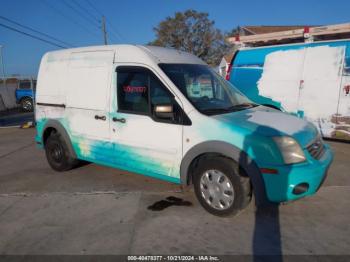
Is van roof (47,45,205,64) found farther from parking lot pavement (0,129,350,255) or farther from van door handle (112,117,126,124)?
parking lot pavement (0,129,350,255)

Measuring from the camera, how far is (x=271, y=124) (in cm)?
347

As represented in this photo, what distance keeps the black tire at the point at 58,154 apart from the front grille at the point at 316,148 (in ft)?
12.6

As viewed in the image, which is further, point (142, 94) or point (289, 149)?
point (142, 94)

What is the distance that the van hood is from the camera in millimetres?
3298

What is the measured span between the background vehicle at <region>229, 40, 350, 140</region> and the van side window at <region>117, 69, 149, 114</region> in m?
3.97

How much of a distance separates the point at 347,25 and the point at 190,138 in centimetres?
454

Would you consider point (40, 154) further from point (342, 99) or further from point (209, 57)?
point (209, 57)

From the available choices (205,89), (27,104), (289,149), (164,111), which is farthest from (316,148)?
(27,104)

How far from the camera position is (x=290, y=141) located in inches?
127

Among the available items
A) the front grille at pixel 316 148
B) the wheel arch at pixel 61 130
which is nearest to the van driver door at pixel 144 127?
the wheel arch at pixel 61 130

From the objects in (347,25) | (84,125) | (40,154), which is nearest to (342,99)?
(347,25)

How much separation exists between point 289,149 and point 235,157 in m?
0.57

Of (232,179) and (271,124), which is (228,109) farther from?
(232,179)

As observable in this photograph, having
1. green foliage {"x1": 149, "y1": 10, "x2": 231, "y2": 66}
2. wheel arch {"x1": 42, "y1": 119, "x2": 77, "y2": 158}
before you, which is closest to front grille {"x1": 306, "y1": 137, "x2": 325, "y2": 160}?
wheel arch {"x1": 42, "y1": 119, "x2": 77, "y2": 158}
